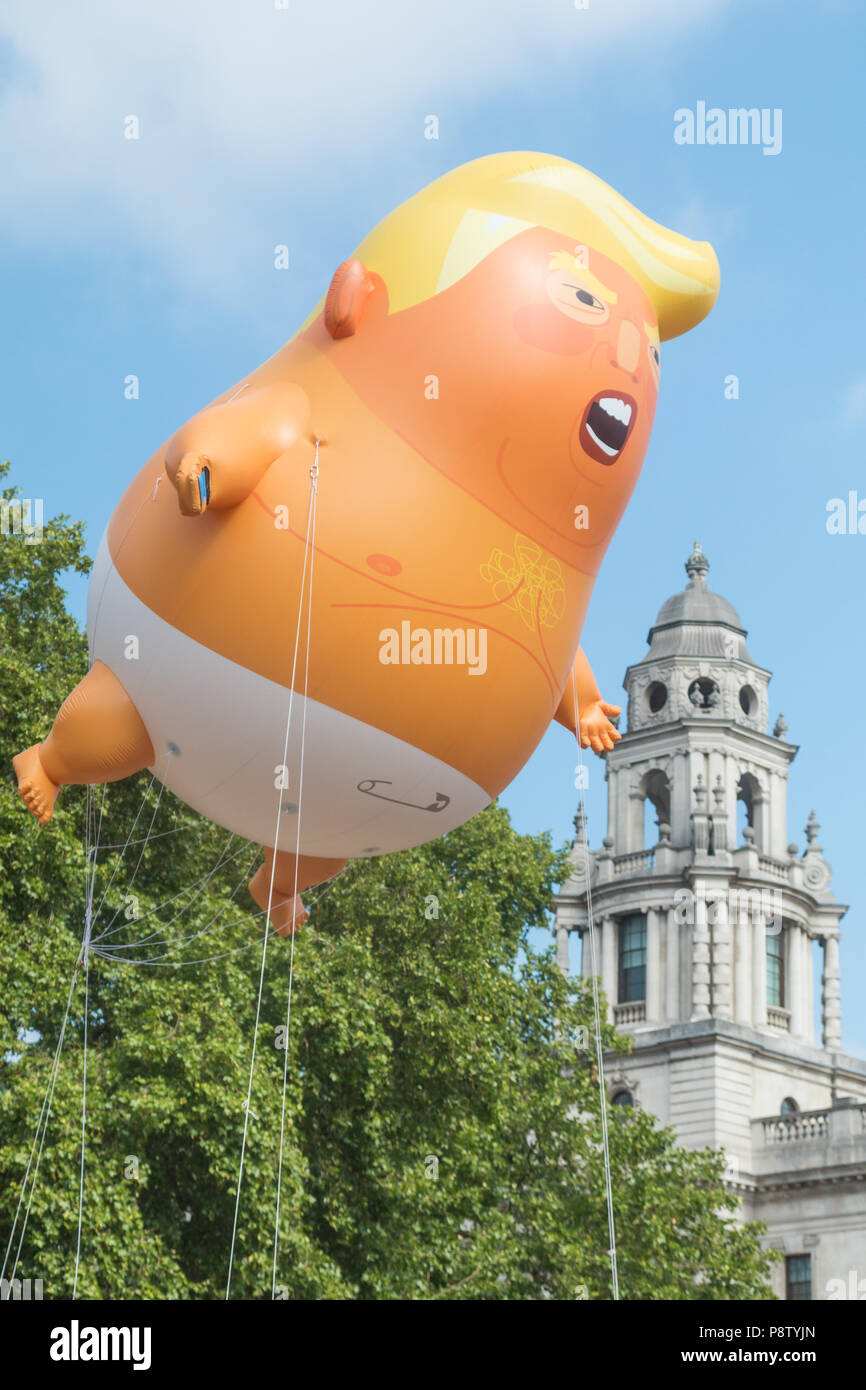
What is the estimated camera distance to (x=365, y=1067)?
2502cm

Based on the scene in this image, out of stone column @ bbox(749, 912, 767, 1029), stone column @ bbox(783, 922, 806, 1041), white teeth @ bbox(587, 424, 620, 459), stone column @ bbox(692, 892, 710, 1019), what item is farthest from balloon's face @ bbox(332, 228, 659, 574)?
stone column @ bbox(783, 922, 806, 1041)

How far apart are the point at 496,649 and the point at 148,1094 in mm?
13917

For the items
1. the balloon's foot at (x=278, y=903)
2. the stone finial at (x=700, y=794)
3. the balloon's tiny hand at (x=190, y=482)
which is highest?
the stone finial at (x=700, y=794)

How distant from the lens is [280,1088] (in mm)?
23156

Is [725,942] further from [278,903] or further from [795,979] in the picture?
[278,903]

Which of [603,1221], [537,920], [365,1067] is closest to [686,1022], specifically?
[537,920]

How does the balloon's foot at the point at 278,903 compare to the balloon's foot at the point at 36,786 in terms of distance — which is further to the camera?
the balloon's foot at the point at 278,903

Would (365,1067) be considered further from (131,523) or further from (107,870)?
(131,523)

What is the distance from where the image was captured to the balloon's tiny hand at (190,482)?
8.97m

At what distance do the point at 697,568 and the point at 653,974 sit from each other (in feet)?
49.7

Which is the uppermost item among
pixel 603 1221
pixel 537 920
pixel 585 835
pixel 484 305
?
pixel 585 835

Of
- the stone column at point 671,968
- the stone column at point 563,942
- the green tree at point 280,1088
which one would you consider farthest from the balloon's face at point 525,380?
the stone column at point 563,942

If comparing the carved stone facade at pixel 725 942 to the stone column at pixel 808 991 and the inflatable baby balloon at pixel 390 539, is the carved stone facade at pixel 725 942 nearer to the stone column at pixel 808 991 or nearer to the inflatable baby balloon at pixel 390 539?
the stone column at pixel 808 991

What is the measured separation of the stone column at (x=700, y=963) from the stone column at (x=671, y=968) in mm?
643
